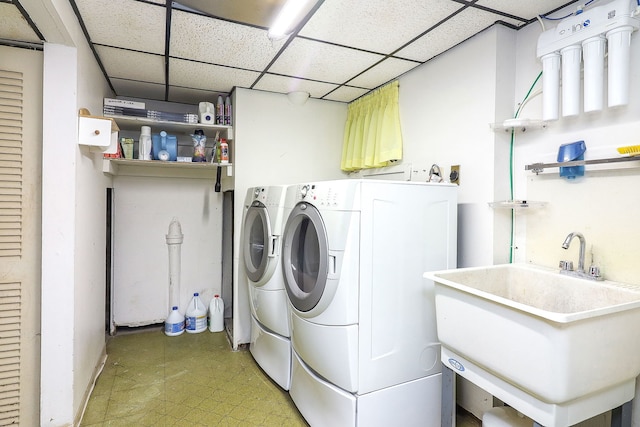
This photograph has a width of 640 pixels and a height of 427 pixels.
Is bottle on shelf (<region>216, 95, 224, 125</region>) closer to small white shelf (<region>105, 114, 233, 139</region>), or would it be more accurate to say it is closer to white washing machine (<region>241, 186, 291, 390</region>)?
small white shelf (<region>105, 114, 233, 139</region>)

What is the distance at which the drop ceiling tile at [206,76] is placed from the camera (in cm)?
264

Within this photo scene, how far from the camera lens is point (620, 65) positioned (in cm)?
150

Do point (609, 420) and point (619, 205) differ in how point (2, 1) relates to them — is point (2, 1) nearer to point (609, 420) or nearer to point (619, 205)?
point (619, 205)

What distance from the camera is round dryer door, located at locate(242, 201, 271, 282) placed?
8.61 ft

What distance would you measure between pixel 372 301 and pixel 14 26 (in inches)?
91.8

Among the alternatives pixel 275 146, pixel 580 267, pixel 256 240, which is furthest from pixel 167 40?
pixel 580 267

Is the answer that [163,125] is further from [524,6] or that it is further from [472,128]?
[524,6]

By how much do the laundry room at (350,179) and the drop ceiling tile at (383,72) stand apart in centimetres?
2

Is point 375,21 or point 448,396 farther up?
point 375,21

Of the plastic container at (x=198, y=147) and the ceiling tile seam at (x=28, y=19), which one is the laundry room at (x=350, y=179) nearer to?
the ceiling tile seam at (x=28, y=19)

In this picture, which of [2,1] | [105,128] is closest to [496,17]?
[105,128]

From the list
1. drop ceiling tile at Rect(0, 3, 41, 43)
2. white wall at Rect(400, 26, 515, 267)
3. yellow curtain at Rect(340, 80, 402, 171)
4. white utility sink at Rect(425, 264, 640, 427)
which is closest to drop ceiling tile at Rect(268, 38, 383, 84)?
yellow curtain at Rect(340, 80, 402, 171)

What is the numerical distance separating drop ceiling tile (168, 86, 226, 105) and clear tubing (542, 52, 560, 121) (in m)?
2.72

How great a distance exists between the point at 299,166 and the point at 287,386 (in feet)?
6.44
